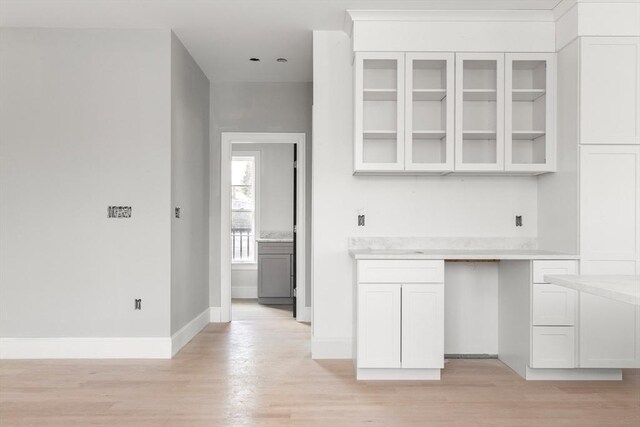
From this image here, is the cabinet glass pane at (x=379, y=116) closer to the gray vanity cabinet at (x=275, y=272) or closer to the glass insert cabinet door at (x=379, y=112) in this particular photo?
the glass insert cabinet door at (x=379, y=112)

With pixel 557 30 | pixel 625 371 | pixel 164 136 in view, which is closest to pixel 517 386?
pixel 625 371

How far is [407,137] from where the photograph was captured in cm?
380

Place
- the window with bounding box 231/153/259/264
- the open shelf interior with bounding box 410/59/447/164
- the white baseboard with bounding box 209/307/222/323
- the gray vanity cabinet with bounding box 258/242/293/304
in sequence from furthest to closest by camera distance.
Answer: the window with bounding box 231/153/259/264 → the gray vanity cabinet with bounding box 258/242/293/304 → the white baseboard with bounding box 209/307/222/323 → the open shelf interior with bounding box 410/59/447/164

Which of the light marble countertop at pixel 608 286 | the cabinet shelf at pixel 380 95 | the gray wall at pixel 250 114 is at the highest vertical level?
the gray wall at pixel 250 114

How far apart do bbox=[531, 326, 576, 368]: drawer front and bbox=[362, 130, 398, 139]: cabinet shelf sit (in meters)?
1.73

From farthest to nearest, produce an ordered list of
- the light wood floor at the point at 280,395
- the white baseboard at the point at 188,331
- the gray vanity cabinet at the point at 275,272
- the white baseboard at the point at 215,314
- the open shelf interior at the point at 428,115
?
the gray vanity cabinet at the point at 275,272 → the white baseboard at the point at 215,314 → the white baseboard at the point at 188,331 → the open shelf interior at the point at 428,115 → the light wood floor at the point at 280,395

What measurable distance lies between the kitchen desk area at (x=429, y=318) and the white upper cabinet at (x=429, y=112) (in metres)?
0.81

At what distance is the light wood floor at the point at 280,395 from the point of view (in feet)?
9.37

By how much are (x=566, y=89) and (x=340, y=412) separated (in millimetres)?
2749

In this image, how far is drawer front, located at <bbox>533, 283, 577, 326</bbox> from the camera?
3.48 m

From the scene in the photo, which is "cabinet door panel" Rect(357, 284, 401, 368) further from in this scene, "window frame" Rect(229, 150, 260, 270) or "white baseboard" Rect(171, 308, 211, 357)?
"window frame" Rect(229, 150, 260, 270)

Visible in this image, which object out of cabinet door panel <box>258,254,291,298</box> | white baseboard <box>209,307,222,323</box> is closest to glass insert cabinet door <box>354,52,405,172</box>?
white baseboard <box>209,307,222,323</box>

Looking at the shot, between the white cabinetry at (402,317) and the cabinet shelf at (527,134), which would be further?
the cabinet shelf at (527,134)

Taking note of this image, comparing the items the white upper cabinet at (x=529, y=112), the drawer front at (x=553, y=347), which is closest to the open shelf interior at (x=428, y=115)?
the white upper cabinet at (x=529, y=112)
